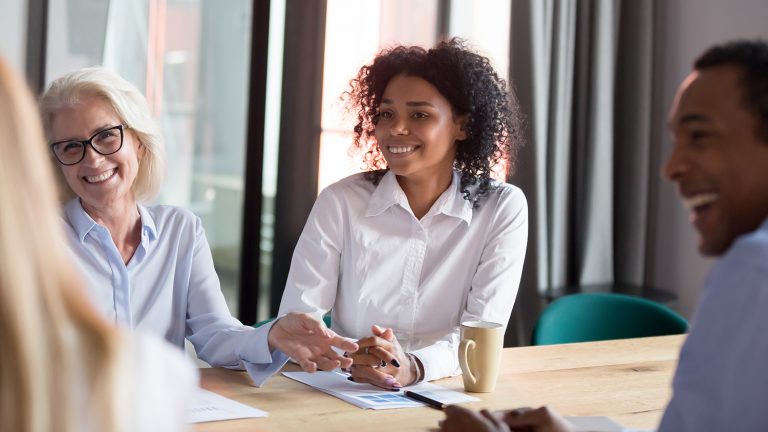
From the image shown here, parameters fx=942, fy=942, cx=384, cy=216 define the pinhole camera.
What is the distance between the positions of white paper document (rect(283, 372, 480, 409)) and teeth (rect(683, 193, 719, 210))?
2.11ft

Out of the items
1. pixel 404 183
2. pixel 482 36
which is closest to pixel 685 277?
pixel 482 36

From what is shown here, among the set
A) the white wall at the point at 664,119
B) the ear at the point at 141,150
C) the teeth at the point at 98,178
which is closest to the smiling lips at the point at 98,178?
the teeth at the point at 98,178

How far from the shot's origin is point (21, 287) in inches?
29.0

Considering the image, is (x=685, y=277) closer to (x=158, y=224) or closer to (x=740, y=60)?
(x=158, y=224)

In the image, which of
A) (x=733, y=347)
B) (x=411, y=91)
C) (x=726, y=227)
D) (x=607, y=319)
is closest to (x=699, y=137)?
(x=726, y=227)

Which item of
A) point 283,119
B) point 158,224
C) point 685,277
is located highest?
point 283,119

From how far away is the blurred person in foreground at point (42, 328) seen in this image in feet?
2.41

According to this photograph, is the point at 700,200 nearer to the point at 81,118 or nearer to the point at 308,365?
the point at 308,365

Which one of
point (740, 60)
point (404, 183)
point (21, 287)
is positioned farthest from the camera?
point (404, 183)

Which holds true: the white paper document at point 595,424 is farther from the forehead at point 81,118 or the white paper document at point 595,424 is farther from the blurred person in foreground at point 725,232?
the forehead at point 81,118

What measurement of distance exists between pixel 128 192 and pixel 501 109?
1119 millimetres

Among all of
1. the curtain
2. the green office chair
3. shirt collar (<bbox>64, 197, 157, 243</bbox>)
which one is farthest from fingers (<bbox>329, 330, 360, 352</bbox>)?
the curtain

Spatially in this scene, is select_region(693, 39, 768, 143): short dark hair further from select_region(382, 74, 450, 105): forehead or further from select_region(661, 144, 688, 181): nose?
select_region(382, 74, 450, 105): forehead

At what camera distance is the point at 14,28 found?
3.21 m
